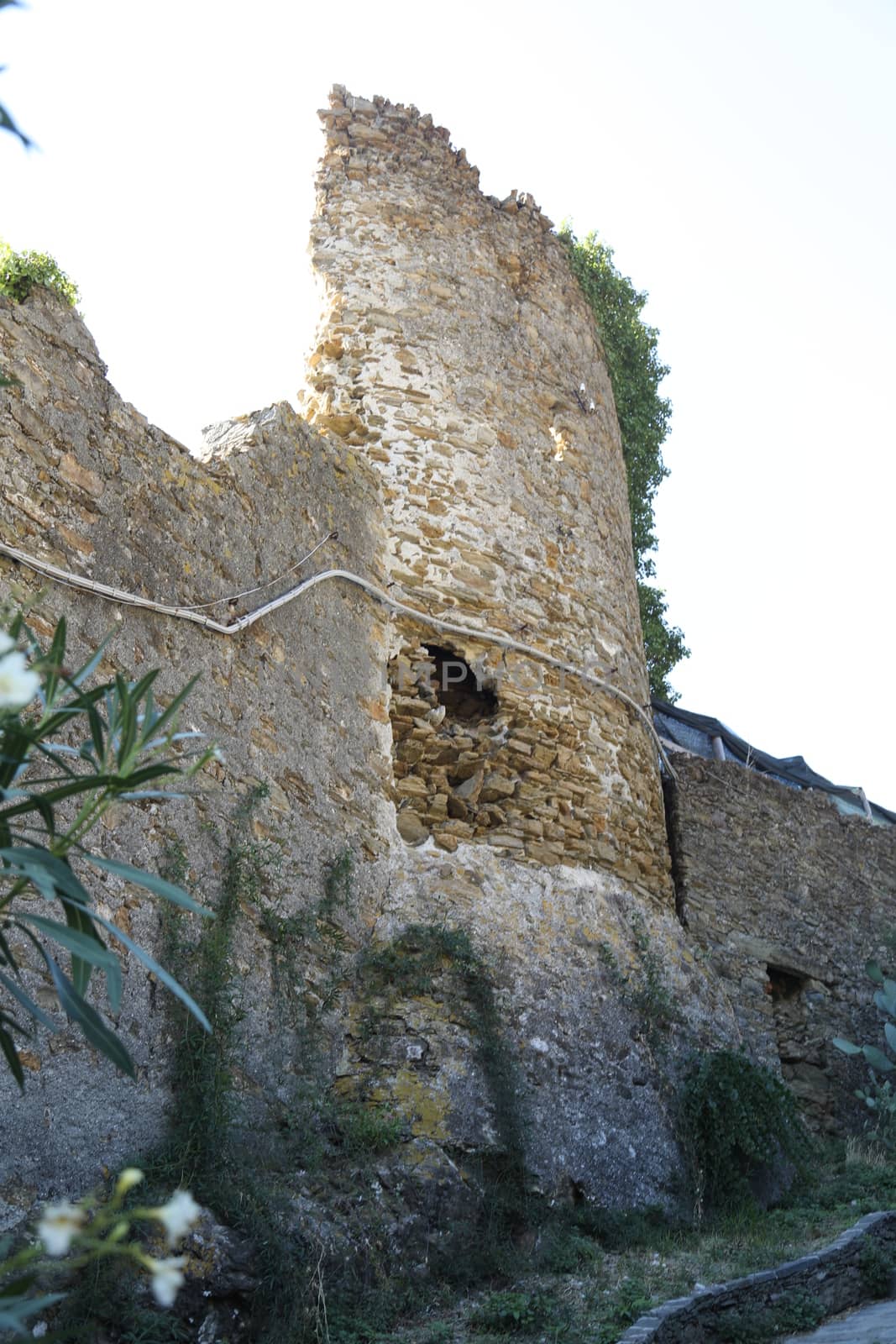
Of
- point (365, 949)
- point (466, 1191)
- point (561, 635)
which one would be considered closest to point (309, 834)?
point (365, 949)

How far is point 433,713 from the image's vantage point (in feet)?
22.6

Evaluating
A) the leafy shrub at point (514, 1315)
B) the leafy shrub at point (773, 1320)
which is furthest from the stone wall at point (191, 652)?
the leafy shrub at point (773, 1320)

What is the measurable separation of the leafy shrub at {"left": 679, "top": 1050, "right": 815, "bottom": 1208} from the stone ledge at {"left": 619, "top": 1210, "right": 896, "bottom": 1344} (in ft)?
1.92

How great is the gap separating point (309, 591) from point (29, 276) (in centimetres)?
192

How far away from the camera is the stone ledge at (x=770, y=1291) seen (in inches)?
171

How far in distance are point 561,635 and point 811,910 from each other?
3278 millimetres

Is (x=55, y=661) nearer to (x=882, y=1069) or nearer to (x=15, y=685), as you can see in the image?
(x=15, y=685)

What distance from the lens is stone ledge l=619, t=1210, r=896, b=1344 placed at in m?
4.34

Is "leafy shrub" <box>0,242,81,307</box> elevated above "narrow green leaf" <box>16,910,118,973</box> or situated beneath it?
elevated above

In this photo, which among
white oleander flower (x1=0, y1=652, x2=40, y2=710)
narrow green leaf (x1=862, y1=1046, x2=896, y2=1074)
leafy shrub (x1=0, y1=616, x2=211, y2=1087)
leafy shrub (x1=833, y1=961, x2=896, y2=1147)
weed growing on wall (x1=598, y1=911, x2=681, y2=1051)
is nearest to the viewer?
white oleander flower (x1=0, y1=652, x2=40, y2=710)

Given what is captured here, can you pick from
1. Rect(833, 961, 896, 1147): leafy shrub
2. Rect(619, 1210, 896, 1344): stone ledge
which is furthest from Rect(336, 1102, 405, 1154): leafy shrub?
Rect(833, 961, 896, 1147): leafy shrub

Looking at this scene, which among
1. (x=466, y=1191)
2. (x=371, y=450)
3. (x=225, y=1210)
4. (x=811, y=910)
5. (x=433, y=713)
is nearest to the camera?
(x=225, y=1210)

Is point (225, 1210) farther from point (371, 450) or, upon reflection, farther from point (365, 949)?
point (371, 450)

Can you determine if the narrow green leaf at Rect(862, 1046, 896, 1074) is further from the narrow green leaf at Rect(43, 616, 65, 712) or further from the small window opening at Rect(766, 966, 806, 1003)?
the narrow green leaf at Rect(43, 616, 65, 712)
